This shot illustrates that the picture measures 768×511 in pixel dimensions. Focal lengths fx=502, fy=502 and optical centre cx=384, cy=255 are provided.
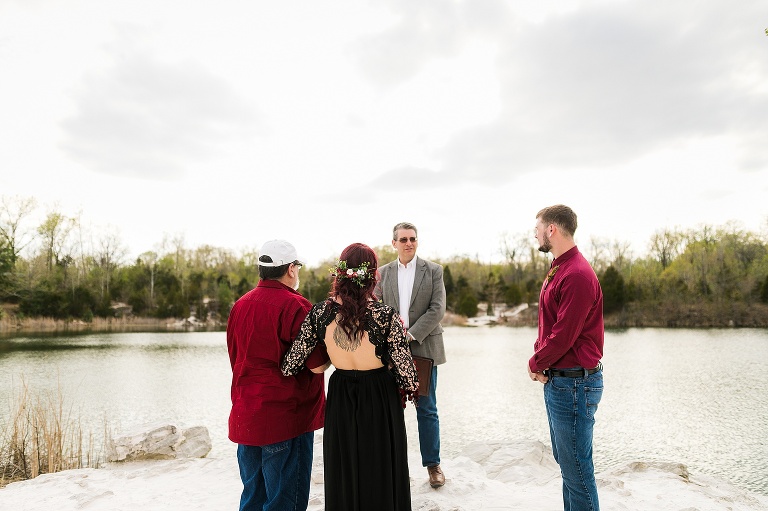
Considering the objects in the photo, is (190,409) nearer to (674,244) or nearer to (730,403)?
(730,403)

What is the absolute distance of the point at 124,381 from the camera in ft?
41.0

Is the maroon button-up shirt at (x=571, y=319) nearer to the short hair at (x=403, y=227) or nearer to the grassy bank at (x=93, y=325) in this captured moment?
the short hair at (x=403, y=227)

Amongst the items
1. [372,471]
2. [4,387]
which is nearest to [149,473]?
[372,471]

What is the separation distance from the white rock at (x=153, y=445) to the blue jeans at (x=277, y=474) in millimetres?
3072

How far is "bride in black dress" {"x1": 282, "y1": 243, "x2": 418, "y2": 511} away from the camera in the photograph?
239cm

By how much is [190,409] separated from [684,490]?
8.41m

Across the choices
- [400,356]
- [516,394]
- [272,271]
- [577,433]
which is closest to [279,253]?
[272,271]

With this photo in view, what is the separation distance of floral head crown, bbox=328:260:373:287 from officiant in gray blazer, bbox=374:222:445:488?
46.1 inches

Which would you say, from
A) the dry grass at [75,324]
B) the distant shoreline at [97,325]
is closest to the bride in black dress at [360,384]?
the distant shoreline at [97,325]

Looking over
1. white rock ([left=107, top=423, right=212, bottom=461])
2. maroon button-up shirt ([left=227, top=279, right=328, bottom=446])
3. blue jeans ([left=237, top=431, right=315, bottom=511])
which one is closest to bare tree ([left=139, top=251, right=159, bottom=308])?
white rock ([left=107, top=423, right=212, bottom=461])

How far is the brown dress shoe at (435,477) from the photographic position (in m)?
3.58

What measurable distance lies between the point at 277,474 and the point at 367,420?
0.57 meters

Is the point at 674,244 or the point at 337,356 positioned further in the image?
the point at 674,244

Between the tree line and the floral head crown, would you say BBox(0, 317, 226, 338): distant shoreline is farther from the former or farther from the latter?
the floral head crown
